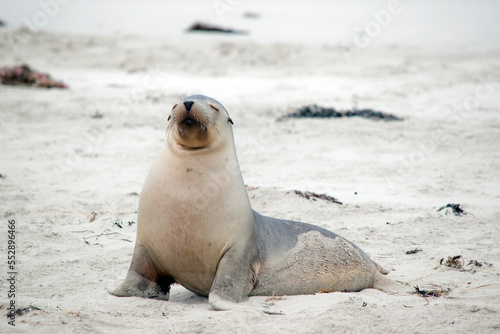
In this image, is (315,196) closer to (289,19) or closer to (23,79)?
A: (23,79)

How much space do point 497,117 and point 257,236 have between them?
23.6 ft

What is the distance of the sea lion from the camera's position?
3256 mm

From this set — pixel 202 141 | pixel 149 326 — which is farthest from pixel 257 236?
pixel 149 326

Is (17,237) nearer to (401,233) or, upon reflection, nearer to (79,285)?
(79,285)

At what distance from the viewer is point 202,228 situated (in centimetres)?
325

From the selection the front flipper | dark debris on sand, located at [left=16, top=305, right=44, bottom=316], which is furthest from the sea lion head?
dark debris on sand, located at [left=16, top=305, right=44, bottom=316]

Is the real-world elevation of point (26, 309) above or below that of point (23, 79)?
below

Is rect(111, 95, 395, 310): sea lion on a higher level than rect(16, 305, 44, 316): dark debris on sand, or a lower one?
higher

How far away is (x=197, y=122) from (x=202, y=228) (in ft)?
2.01

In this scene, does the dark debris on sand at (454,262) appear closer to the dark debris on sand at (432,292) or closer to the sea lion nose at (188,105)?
the dark debris on sand at (432,292)

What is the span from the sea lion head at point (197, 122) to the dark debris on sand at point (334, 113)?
5612 millimetres

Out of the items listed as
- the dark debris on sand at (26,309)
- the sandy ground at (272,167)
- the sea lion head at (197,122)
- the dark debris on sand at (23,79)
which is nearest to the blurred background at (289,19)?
the sandy ground at (272,167)

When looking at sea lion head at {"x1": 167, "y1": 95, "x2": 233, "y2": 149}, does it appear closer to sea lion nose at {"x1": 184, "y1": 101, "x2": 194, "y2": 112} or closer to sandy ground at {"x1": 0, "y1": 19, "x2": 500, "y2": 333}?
sea lion nose at {"x1": 184, "y1": 101, "x2": 194, "y2": 112}

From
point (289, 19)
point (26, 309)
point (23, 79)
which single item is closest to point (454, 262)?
point (26, 309)
